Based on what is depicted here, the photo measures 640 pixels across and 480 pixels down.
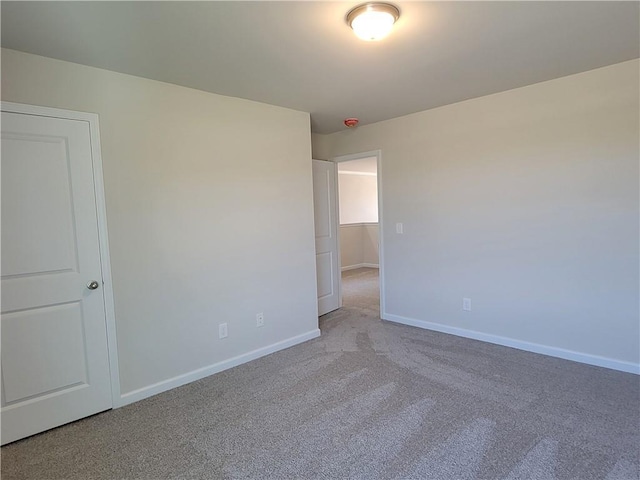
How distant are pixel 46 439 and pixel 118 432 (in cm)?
42

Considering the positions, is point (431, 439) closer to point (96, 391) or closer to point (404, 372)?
point (404, 372)

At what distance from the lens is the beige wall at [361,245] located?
8.05 metres

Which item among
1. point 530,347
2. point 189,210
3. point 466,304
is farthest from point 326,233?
point 530,347

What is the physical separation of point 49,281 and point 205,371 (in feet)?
4.35

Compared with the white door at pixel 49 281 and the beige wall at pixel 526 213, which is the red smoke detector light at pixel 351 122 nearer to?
the beige wall at pixel 526 213

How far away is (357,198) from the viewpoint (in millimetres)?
8930

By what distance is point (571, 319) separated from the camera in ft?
9.95

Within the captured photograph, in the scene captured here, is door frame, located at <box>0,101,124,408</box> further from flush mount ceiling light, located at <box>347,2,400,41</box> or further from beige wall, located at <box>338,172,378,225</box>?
beige wall, located at <box>338,172,378,225</box>

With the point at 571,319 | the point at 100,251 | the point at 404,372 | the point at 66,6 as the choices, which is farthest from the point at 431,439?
the point at 66,6

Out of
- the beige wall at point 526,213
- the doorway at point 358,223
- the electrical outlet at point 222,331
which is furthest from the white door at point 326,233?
the doorway at point 358,223

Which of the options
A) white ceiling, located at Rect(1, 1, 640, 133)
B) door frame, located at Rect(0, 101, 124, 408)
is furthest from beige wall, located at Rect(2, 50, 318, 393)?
white ceiling, located at Rect(1, 1, 640, 133)

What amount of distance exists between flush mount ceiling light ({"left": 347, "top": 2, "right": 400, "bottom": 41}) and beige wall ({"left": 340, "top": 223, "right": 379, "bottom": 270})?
613 cm

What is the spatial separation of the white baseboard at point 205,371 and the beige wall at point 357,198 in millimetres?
4963

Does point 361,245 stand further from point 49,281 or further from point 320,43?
point 49,281
